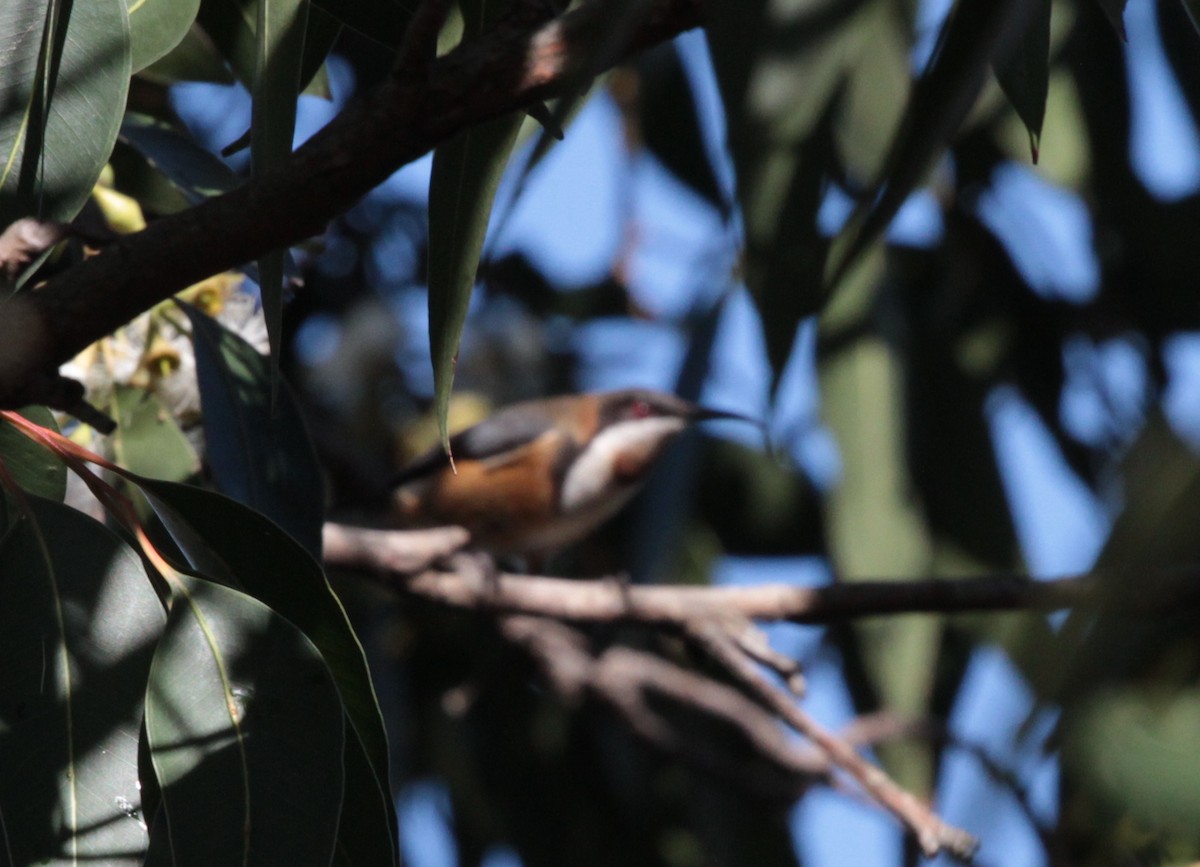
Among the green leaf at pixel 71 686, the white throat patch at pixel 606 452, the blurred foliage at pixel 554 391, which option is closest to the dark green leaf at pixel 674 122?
the blurred foliage at pixel 554 391

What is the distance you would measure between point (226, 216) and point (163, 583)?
0.37 metres

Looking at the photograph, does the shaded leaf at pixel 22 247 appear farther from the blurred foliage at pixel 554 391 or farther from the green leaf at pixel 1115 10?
the green leaf at pixel 1115 10

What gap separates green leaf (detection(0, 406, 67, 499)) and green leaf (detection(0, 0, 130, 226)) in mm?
202

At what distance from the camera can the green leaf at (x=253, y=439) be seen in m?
1.53

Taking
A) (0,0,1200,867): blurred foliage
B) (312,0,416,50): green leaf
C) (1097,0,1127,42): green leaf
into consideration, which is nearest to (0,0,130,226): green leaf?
(0,0,1200,867): blurred foliage

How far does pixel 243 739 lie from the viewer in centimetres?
106

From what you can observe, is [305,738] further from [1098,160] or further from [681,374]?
[1098,160]

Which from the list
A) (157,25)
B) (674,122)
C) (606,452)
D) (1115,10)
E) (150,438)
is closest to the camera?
(1115,10)

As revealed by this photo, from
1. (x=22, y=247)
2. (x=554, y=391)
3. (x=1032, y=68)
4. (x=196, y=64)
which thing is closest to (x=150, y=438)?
(x=196, y=64)

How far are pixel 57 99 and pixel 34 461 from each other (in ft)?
1.07

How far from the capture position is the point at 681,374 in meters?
3.14

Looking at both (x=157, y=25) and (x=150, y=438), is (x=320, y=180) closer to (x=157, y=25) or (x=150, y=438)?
(x=157, y=25)

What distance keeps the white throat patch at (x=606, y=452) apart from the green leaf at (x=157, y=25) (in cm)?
260

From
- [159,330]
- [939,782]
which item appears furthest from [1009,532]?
[159,330]
